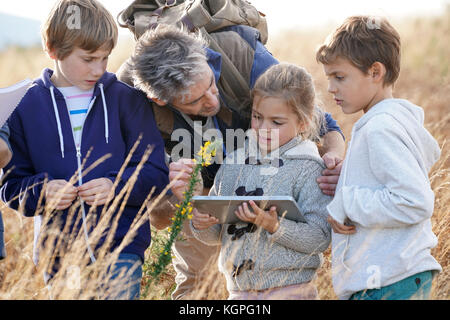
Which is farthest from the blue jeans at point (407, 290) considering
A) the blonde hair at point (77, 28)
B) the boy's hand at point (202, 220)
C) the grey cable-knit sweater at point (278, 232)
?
the blonde hair at point (77, 28)

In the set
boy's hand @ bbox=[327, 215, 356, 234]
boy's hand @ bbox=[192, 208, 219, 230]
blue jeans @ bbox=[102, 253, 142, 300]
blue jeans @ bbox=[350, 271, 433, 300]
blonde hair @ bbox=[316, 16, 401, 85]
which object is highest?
blonde hair @ bbox=[316, 16, 401, 85]

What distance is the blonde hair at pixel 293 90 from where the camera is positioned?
3559 mm

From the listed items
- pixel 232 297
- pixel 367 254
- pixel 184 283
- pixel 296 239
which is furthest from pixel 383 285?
pixel 184 283

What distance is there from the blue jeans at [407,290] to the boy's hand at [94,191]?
5.06 ft

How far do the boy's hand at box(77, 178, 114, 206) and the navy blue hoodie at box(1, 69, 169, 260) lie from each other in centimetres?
9

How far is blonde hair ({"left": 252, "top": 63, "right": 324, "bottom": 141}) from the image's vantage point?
3.56m

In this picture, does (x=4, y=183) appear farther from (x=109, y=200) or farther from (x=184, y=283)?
(x=184, y=283)

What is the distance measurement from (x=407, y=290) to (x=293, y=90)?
1320mm

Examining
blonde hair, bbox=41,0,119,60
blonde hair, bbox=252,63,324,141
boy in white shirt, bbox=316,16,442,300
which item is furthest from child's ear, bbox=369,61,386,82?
blonde hair, bbox=41,0,119,60

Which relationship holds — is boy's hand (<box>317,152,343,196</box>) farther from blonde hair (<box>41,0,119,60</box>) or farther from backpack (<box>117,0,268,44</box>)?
blonde hair (<box>41,0,119,60</box>)

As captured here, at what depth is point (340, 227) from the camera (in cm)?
319

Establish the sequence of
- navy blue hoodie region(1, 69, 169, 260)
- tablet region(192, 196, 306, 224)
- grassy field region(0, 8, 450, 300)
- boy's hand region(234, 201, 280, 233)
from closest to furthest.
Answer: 1. tablet region(192, 196, 306, 224)
2. boy's hand region(234, 201, 280, 233)
3. navy blue hoodie region(1, 69, 169, 260)
4. grassy field region(0, 8, 450, 300)

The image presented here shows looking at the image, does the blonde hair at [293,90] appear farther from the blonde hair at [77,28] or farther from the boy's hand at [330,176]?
the blonde hair at [77,28]

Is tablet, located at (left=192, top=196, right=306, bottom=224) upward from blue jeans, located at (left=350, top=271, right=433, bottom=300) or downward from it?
upward
